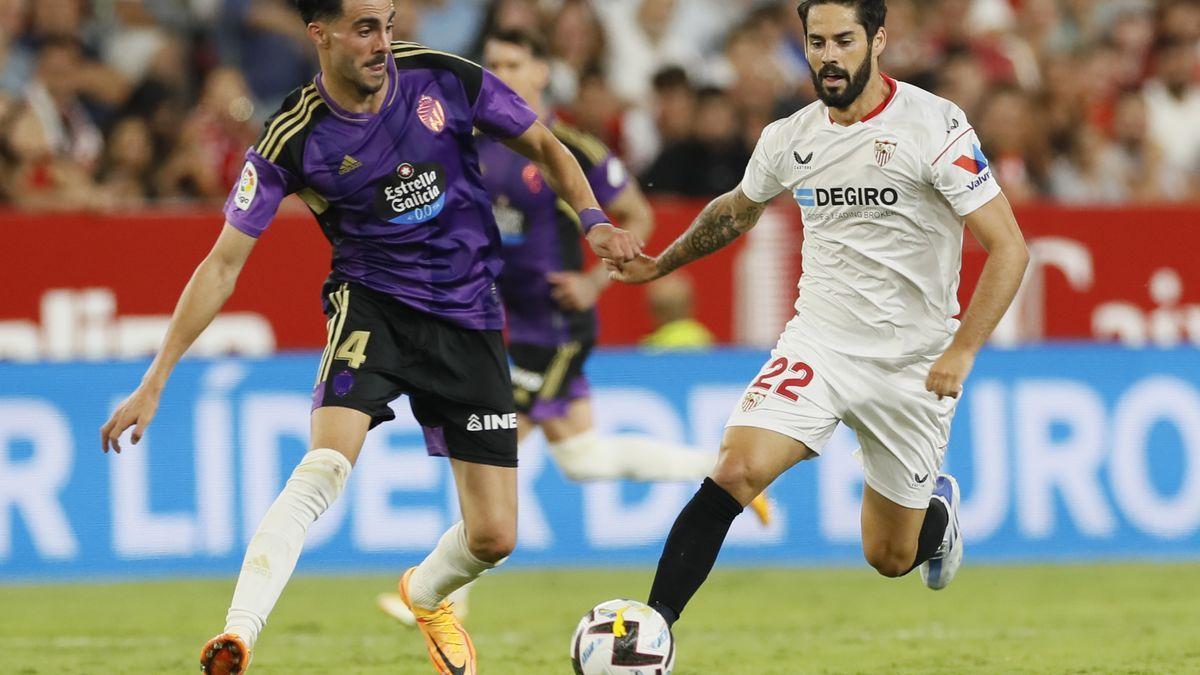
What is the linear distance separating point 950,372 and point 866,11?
130 cm

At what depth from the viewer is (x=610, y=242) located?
675 centimetres

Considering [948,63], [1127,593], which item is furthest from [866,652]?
[948,63]

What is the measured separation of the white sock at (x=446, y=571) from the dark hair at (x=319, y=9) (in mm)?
1914

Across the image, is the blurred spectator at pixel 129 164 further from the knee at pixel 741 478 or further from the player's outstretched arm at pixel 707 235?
the knee at pixel 741 478

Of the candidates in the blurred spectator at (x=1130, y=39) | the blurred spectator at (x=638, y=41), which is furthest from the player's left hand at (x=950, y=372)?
the blurred spectator at (x=1130, y=39)

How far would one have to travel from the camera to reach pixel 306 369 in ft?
37.1

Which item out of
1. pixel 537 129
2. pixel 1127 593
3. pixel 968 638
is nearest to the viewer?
pixel 537 129

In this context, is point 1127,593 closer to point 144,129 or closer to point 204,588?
point 204,588

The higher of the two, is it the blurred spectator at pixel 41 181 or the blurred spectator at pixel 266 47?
the blurred spectator at pixel 266 47

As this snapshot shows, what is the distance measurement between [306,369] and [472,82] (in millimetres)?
4898

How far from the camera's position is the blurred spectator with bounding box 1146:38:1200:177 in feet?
52.4

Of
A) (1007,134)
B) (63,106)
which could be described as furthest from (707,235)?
(1007,134)

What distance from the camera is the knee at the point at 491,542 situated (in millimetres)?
6727

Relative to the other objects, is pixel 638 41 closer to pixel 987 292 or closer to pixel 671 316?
pixel 671 316
